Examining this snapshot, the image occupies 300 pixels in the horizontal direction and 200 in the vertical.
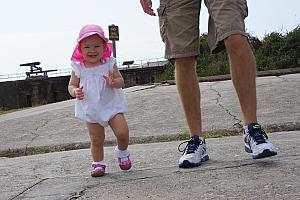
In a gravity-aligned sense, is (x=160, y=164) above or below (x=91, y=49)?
below

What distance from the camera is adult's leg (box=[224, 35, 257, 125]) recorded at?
3.22 m

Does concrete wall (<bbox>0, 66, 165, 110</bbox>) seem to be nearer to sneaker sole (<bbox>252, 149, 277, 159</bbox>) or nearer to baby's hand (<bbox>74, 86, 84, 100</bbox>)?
baby's hand (<bbox>74, 86, 84, 100</bbox>)

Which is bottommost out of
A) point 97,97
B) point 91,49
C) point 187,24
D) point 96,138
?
point 96,138

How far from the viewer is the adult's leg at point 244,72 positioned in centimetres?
322

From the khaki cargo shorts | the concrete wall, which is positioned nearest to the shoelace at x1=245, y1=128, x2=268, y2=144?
the khaki cargo shorts

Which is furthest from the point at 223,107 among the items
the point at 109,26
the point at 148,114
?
the point at 109,26

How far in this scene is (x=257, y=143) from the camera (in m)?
3.12

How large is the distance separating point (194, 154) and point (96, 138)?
689mm

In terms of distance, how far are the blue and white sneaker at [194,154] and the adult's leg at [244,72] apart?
36 centimetres

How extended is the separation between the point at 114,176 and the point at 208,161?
2.10ft

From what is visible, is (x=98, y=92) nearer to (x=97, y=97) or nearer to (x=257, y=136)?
(x=97, y=97)

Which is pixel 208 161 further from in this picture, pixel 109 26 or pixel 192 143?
pixel 109 26

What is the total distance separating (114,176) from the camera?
3.36 metres

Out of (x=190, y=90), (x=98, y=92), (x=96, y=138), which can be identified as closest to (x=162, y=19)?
(x=190, y=90)
